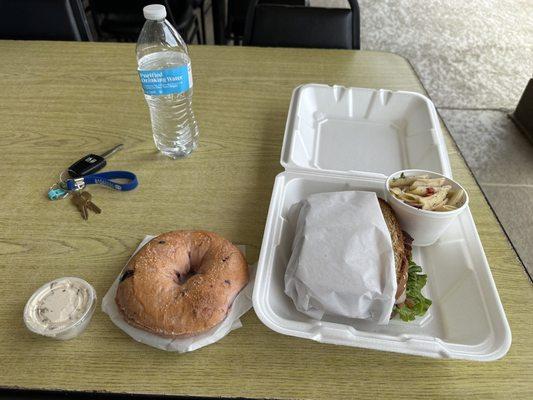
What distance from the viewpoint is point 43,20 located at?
1.45m

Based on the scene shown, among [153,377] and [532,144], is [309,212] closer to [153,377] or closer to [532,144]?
[153,377]

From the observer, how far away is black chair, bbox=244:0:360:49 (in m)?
1.37

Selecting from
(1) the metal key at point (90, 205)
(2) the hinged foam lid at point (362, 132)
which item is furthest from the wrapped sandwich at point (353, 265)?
(1) the metal key at point (90, 205)

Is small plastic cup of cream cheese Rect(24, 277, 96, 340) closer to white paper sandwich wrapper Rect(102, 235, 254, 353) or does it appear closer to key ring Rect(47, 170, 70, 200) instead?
white paper sandwich wrapper Rect(102, 235, 254, 353)

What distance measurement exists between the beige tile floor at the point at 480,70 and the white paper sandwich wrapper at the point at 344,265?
1369 mm

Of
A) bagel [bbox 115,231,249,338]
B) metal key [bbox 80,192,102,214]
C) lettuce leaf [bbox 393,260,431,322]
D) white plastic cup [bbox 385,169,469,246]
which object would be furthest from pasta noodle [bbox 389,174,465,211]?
metal key [bbox 80,192,102,214]

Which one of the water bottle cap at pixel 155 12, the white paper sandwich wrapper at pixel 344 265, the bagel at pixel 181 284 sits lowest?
the bagel at pixel 181 284

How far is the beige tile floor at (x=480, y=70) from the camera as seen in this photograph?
201 cm

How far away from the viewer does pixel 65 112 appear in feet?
3.61

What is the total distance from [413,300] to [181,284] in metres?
0.40

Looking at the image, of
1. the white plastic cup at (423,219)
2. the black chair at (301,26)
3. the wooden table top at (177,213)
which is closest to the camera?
the wooden table top at (177,213)

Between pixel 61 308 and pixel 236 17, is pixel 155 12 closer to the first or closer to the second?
pixel 61 308

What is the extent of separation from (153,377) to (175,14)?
2.09 meters

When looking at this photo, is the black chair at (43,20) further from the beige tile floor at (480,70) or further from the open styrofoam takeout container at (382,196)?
the beige tile floor at (480,70)
